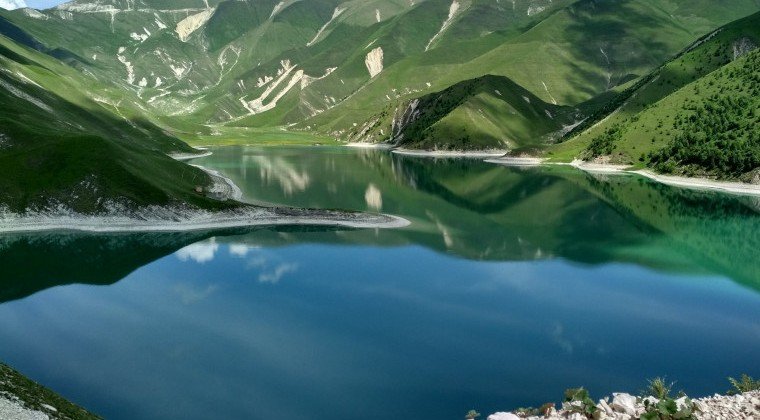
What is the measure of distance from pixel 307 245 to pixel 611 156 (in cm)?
14539

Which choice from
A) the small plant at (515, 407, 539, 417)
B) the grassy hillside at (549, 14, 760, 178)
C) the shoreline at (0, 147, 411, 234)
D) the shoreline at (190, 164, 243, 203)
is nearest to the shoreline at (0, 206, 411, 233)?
the shoreline at (0, 147, 411, 234)

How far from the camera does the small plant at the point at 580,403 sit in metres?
28.4

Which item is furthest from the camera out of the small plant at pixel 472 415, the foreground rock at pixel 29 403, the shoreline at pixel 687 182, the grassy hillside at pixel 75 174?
the shoreline at pixel 687 182

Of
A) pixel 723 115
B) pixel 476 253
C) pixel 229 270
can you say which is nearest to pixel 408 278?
pixel 476 253

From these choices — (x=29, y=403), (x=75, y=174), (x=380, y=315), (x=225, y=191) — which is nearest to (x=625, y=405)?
(x=380, y=315)

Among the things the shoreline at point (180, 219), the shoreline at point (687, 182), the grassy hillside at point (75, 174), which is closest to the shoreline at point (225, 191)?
the grassy hillside at point (75, 174)

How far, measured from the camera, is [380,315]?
5288 cm

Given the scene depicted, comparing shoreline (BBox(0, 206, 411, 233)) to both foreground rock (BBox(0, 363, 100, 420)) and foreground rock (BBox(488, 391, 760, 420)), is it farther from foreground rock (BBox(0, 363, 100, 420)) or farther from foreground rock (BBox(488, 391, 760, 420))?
foreground rock (BBox(488, 391, 760, 420))

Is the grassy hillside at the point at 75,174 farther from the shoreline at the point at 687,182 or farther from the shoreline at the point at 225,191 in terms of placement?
the shoreline at the point at 687,182

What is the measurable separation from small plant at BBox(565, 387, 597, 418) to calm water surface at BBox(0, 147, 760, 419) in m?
4.73

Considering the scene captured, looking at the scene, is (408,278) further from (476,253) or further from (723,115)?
(723,115)

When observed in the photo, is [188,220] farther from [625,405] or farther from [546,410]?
[625,405]

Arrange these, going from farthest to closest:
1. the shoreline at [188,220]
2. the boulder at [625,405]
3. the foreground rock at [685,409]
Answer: the shoreline at [188,220]
the boulder at [625,405]
the foreground rock at [685,409]

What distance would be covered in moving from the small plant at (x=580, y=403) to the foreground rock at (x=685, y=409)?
15 centimetres
